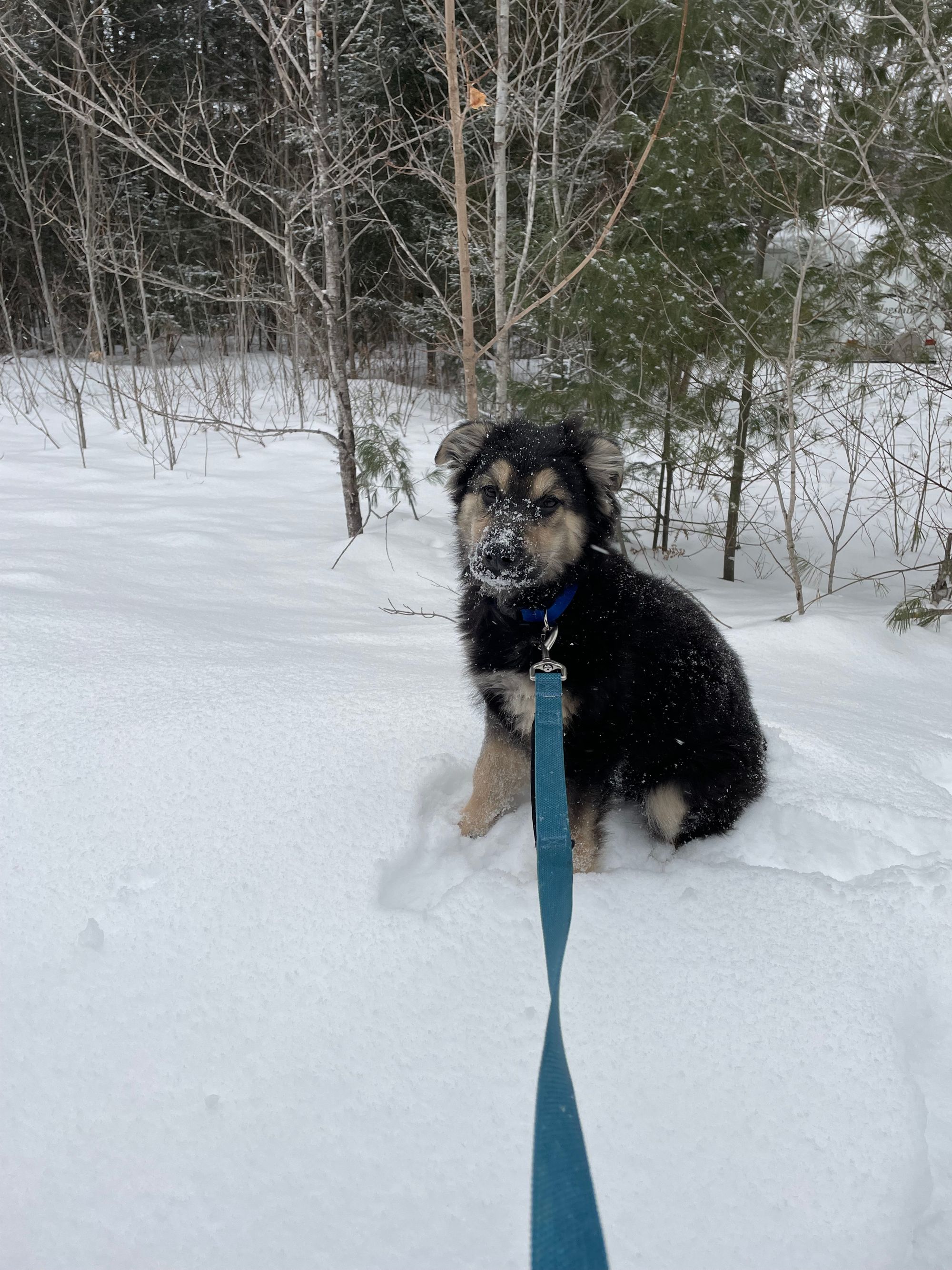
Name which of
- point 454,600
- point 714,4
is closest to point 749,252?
point 714,4

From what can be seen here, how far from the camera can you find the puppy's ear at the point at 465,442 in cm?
298

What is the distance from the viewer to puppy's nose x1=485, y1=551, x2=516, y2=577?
2395 millimetres

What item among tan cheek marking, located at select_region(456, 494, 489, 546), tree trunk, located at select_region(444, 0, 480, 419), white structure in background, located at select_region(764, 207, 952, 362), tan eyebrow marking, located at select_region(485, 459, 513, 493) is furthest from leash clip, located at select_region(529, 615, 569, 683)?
white structure in background, located at select_region(764, 207, 952, 362)

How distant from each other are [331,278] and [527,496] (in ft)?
12.1

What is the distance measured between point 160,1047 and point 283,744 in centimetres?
113

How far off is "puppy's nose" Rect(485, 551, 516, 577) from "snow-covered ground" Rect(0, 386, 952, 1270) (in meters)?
0.85

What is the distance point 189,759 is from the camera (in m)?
2.54

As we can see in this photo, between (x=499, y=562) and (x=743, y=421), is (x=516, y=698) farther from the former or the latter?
(x=743, y=421)

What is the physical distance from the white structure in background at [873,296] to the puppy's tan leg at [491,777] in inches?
176

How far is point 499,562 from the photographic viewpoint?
2.39 meters

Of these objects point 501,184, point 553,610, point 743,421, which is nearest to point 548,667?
point 553,610

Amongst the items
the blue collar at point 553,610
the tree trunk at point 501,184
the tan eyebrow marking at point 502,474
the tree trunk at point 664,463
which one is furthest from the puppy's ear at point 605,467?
the tree trunk at point 664,463

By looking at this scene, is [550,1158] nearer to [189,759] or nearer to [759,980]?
[759,980]

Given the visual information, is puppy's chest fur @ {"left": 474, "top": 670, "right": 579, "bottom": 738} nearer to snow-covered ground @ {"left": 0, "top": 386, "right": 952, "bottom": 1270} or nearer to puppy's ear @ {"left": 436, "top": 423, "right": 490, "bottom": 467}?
snow-covered ground @ {"left": 0, "top": 386, "right": 952, "bottom": 1270}
